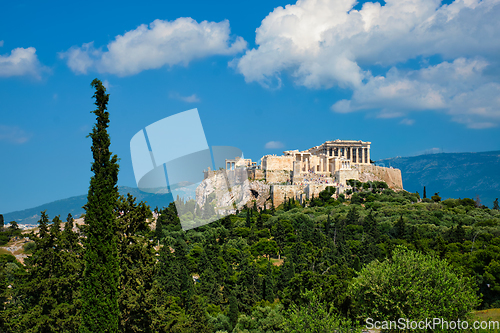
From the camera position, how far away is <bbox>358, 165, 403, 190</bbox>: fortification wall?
8044 cm

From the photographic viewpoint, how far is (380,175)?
3285 inches

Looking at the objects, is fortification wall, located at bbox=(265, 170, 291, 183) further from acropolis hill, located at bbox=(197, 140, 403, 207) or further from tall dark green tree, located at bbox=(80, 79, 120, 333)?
tall dark green tree, located at bbox=(80, 79, 120, 333)

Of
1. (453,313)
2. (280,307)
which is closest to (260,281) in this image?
(280,307)

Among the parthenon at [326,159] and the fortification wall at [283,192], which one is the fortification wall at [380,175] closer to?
the parthenon at [326,159]

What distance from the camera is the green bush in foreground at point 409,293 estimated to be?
1895cm

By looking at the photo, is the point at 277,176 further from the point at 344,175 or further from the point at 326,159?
the point at 344,175

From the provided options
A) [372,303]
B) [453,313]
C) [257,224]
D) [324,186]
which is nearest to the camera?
[453,313]

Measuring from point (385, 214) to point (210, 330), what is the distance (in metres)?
40.1

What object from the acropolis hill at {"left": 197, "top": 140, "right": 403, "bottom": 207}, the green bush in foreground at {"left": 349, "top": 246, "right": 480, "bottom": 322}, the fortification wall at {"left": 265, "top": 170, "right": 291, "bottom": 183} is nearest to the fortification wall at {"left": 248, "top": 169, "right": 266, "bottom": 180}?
the acropolis hill at {"left": 197, "top": 140, "right": 403, "bottom": 207}

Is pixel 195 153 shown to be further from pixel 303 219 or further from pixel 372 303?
pixel 303 219

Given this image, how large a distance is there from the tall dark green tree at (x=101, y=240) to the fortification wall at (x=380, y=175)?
69668 millimetres

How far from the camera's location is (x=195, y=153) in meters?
14.4

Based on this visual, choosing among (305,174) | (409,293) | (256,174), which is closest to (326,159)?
(305,174)

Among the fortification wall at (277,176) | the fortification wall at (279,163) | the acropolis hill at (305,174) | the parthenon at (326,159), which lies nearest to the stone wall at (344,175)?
the acropolis hill at (305,174)
